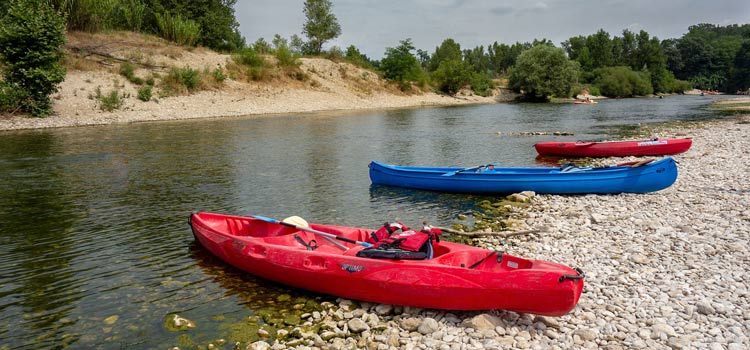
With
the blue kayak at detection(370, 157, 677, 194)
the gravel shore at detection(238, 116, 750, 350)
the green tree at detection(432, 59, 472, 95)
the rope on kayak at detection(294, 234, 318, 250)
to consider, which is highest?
the green tree at detection(432, 59, 472, 95)

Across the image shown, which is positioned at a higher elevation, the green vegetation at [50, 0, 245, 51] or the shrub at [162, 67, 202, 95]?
the green vegetation at [50, 0, 245, 51]

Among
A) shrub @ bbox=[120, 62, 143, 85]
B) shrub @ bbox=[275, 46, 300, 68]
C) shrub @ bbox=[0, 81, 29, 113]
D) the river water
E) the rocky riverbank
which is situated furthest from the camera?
shrub @ bbox=[275, 46, 300, 68]

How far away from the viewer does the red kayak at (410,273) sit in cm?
665

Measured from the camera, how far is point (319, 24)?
8094 cm

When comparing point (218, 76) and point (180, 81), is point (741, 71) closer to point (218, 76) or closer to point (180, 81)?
point (218, 76)

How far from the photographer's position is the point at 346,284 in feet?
25.7

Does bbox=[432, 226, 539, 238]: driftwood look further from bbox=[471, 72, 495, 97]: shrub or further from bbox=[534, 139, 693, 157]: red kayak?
bbox=[471, 72, 495, 97]: shrub

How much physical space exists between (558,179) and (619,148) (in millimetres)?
8619

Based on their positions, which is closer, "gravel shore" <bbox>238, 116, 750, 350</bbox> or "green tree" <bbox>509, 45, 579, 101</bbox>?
"gravel shore" <bbox>238, 116, 750, 350</bbox>

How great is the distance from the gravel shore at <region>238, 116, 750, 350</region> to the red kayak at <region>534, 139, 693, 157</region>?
983 cm

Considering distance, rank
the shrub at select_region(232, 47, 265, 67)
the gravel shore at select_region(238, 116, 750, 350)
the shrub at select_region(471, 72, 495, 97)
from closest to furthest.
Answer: the gravel shore at select_region(238, 116, 750, 350) → the shrub at select_region(232, 47, 265, 67) → the shrub at select_region(471, 72, 495, 97)

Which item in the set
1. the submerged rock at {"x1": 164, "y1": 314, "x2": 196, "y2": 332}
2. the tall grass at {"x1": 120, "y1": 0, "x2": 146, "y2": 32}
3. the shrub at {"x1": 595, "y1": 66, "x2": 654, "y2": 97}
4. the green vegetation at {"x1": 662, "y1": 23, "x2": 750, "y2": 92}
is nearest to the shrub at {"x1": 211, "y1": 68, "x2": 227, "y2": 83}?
the tall grass at {"x1": 120, "y1": 0, "x2": 146, "y2": 32}

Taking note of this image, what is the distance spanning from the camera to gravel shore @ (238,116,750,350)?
20.9ft

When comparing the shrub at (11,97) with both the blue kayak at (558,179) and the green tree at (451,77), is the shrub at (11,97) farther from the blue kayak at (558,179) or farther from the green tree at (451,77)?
the green tree at (451,77)
